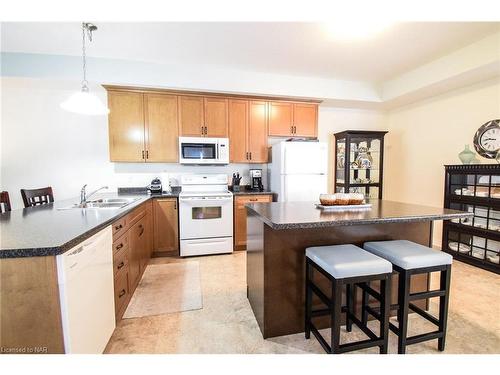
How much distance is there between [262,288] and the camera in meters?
1.65

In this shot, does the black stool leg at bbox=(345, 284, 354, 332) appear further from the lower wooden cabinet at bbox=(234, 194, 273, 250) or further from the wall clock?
the wall clock

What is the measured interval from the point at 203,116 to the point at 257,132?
0.87 metres

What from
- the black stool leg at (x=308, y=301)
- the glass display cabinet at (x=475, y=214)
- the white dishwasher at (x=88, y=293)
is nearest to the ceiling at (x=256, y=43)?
A: the glass display cabinet at (x=475, y=214)

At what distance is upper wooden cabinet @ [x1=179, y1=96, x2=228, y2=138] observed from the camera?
11.3 feet

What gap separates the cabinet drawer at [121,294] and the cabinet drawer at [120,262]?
0.04 m

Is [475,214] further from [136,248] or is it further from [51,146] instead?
[51,146]

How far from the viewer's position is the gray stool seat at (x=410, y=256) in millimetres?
1424

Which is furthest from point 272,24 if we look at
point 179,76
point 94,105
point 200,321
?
point 200,321

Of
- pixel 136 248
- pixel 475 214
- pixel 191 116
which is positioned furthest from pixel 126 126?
pixel 475 214

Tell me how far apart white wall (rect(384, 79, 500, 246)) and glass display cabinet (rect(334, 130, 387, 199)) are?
489 mm

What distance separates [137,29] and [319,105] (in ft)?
9.31

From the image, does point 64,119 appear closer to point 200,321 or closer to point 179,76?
point 179,76

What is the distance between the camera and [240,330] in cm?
175

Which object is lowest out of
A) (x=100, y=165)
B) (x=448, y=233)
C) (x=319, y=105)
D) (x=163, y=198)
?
(x=448, y=233)
